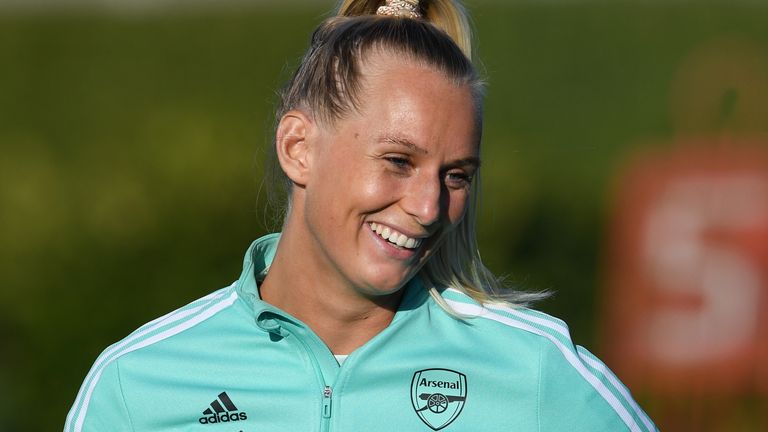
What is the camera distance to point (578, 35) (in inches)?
385

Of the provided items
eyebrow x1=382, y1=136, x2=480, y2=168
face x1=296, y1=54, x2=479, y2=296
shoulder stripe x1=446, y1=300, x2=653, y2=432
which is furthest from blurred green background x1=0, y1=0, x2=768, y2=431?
shoulder stripe x1=446, y1=300, x2=653, y2=432

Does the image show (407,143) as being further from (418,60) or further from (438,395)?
(438,395)

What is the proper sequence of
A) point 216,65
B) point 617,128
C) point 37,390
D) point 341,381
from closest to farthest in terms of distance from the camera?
point 341,381, point 37,390, point 617,128, point 216,65

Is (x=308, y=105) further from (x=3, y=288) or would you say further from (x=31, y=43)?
(x=31, y=43)

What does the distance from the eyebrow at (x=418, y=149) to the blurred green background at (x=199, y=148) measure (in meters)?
0.81

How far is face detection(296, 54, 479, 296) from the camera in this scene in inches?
109

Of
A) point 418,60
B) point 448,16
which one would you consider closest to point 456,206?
point 418,60

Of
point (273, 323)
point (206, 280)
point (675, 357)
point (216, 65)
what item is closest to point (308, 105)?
point (273, 323)

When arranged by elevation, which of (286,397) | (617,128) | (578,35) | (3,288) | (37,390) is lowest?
(37,390)

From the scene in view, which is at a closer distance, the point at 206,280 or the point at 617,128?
the point at 206,280

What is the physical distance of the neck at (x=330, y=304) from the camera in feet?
9.85

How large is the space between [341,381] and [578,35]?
7322 mm

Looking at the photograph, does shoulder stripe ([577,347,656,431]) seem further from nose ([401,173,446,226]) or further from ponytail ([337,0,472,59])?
ponytail ([337,0,472,59])

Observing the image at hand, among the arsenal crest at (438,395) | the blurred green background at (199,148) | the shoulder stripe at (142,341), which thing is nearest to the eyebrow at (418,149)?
the arsenal crest at (438,395)
